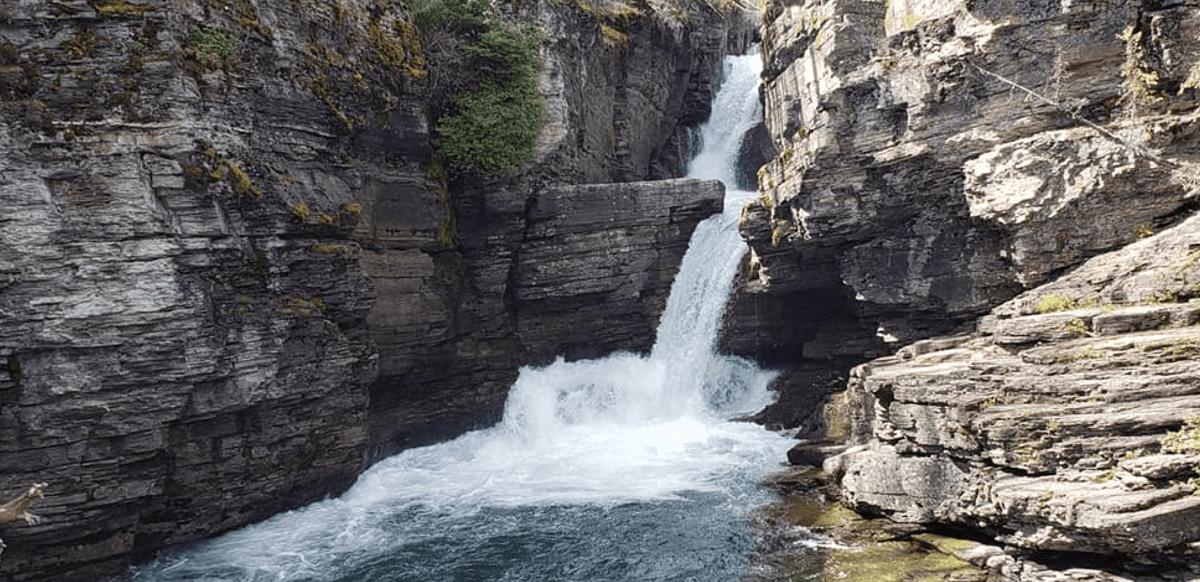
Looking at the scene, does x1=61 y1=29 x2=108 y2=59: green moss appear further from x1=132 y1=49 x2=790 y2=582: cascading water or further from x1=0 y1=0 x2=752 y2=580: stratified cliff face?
x1=132 y1=49 x2=790 y2=582: cascading water

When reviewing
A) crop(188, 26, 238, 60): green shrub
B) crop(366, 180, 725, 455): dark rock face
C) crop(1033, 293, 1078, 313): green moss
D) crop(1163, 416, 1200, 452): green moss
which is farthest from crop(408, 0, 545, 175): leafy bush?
crop(1163, 416, 1200, 452): green moss

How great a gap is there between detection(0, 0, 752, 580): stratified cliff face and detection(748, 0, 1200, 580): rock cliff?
770 centimetres

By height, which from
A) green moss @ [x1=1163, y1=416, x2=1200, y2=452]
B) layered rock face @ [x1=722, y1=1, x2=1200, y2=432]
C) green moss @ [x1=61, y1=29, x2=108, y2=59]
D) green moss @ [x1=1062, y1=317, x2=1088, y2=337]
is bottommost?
green moss @ [x1=1163, y1=416, x2=1200, y2=452]

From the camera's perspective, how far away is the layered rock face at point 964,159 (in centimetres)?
1919

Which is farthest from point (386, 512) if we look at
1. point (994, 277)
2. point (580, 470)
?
point (994, 277)

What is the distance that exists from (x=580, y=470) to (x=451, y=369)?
647 centimetres

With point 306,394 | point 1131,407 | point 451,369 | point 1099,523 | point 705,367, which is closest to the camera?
point 1099,523

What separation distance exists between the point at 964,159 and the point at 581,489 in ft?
46.9

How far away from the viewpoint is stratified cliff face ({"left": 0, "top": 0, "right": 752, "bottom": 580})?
17.1m

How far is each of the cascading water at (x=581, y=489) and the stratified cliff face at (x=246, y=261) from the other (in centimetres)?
128

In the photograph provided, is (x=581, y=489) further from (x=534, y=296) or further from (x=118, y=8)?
(x=118, y=8)

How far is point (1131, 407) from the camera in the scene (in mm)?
14328

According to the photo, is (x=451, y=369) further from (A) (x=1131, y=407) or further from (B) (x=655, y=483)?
(A) (x=1131, y=407)

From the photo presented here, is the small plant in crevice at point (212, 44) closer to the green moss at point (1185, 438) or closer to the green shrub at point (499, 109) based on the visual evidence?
the green shrub at point (499, 109)
